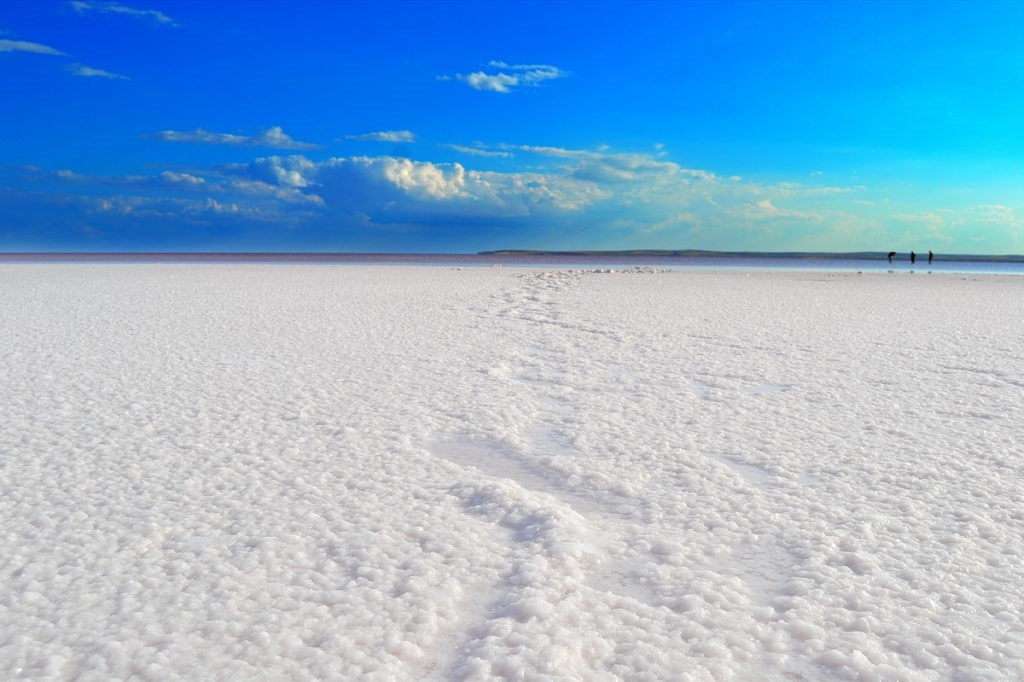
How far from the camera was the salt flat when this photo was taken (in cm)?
166

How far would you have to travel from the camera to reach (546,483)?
2.84 metres

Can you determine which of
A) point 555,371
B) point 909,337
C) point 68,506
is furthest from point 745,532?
point 909,337

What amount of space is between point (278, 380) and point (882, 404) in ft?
11.1

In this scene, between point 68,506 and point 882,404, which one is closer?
point 68,506

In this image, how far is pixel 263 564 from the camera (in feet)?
6.77

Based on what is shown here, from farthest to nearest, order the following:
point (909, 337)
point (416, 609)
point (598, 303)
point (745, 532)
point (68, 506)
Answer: point (598, 303) < point (909, 337) < point (68, 506) < point (745, 532) < point (416, 609)

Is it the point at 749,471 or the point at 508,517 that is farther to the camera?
the point at 749,471

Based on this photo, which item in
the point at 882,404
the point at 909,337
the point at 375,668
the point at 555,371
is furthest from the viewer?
the point at 909,337

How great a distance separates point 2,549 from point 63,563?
0.80ft

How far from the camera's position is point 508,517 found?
95.1 inches

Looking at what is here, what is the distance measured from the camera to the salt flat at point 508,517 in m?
1.66

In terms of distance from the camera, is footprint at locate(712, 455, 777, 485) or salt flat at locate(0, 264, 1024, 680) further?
footprint at locate(712, 455, 777, 485)

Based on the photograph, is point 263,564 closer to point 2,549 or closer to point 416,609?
point 416,609

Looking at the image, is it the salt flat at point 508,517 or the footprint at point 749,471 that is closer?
the salt flat at point 508,517
